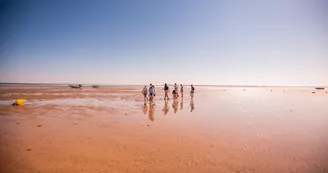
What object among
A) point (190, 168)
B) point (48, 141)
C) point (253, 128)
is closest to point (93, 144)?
point (48, 141)

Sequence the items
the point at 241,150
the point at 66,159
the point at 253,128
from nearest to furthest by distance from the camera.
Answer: the point at 66,159, the point at 241,150, the point at 253,128

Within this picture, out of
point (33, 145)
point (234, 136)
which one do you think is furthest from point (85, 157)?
point (234, 136)

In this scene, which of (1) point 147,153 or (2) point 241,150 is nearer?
(1) point 147,153

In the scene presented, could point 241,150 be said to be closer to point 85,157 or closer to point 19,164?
point 85,157

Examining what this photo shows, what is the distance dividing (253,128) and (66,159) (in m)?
10.2

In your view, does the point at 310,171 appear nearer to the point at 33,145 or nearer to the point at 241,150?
the point at 241,150

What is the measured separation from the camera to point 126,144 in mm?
9359

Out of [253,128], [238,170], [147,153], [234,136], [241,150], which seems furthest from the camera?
[253,128]

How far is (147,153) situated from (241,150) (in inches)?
148

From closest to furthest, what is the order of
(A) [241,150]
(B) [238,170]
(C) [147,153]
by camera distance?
(B) [238,170]
(C) [147,153]
(A) [241,150]

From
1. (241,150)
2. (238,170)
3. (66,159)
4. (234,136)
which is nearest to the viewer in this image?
(238,170)

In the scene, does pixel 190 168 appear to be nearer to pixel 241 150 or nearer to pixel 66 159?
pixel 241 150

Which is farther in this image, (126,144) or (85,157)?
(126,144)

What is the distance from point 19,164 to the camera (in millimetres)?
6969
